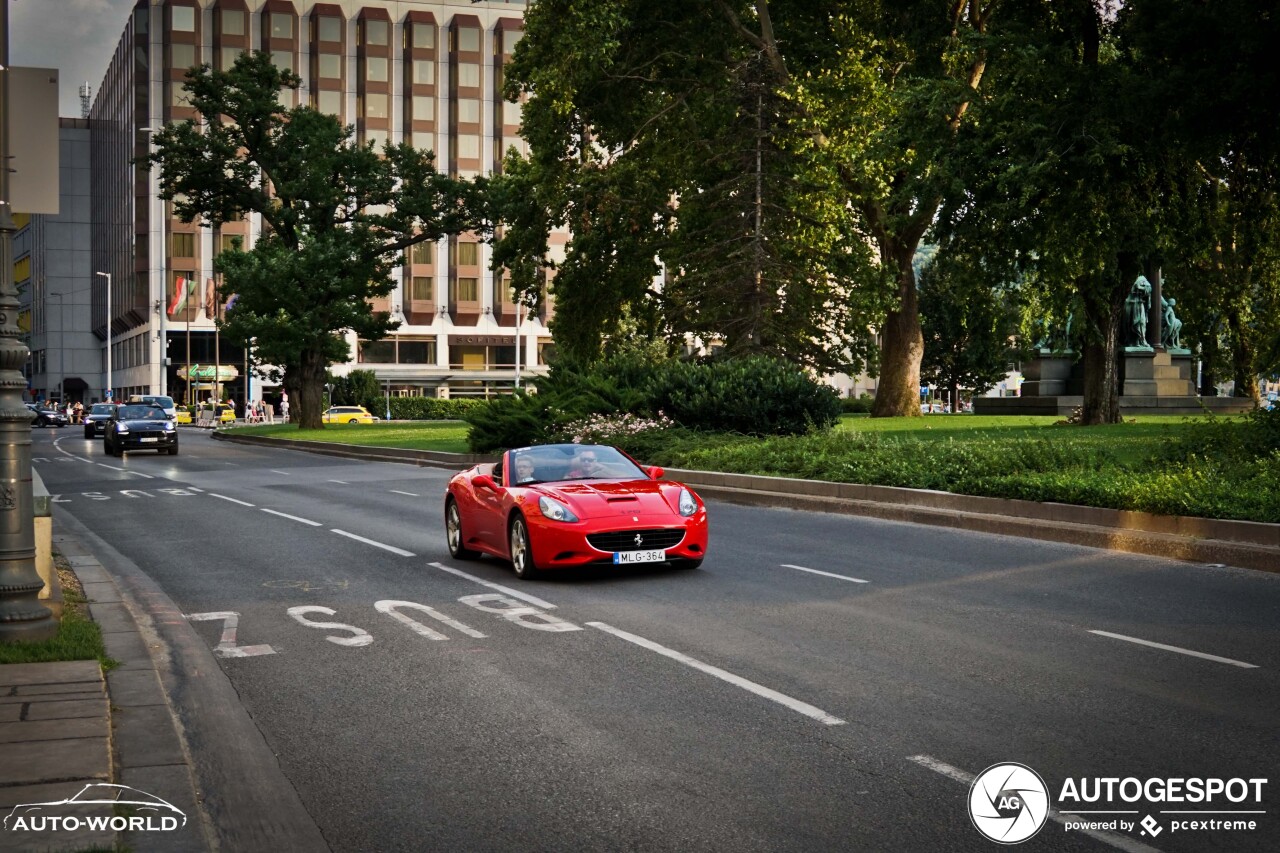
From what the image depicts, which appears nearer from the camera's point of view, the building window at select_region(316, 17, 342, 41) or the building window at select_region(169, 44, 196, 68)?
the building window at select_region(169, 44, 196, 68)

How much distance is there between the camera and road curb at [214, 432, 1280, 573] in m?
14.1

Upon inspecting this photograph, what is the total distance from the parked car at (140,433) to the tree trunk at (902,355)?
74.2ft

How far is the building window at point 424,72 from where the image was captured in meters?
102

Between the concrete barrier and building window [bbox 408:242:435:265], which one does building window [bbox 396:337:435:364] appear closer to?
building window [bbox 408:242:435:265]

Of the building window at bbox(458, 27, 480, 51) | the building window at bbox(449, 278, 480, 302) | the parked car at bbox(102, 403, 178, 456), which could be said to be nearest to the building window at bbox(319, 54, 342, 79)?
the building window at bbox(458, 27, 480, 51)

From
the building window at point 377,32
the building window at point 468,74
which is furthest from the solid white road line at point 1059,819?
the building window at point 468,74

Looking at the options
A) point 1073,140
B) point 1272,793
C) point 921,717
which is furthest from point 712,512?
point 1272,793

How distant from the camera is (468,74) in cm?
10362

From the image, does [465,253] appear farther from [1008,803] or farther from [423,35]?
[1008,803]

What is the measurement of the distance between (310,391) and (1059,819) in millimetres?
58812

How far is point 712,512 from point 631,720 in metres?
13.8

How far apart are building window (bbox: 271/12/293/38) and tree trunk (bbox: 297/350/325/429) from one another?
44597 mm

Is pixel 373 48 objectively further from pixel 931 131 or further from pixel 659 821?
pixel 659 821

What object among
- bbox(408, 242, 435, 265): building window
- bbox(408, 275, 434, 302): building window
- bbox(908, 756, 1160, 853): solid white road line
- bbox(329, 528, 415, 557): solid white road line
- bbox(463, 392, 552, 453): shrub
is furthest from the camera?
bbox(408, 275, 434, 302): building window
